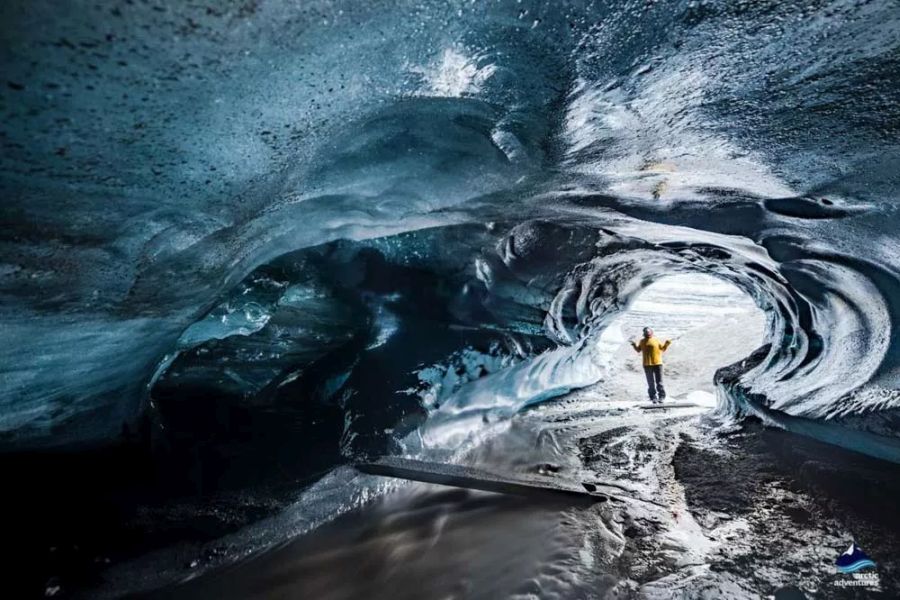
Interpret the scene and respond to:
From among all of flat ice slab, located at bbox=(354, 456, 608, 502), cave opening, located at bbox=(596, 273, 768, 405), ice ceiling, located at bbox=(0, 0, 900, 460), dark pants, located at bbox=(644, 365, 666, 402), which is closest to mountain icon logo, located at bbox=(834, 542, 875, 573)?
flat ice slab, located at bbox=(354, 456, 608, 502)

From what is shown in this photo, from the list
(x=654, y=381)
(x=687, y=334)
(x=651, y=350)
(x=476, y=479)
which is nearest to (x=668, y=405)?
(x=654, y=381)

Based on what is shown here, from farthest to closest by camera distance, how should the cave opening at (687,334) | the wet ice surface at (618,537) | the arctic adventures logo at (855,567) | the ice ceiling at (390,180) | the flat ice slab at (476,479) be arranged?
1. the cave opening at (687,334)
2. the flat ice slab at (476,479)
3. the wet ice surface at (618,537)
4. the arctic adventures logo at (855,567)
5. the ice ceiling at (390,180)

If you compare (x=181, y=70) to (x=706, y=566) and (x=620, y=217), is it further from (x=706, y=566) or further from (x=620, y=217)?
(x=706, y=566)

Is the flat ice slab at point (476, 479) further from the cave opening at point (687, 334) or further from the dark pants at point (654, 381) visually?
the cave opening at point (687, 334)

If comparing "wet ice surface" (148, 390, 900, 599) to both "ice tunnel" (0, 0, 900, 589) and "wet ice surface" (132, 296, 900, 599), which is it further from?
"ice tunnel" (0, 0, 900, 589)

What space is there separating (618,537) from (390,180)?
2927 millimetres

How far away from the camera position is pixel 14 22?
3.69ft

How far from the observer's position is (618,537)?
11.1 ft

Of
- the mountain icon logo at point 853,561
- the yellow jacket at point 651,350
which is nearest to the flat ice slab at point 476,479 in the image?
the mountain icon logo at point 853,561

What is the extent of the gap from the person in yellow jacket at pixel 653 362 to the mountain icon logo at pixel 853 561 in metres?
4.37

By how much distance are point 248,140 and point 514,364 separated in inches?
209

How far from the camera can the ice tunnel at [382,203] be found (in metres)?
1.51

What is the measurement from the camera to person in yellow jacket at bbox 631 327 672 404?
291 inches

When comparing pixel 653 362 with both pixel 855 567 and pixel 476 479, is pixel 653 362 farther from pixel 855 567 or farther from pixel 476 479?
pixel 855 567
